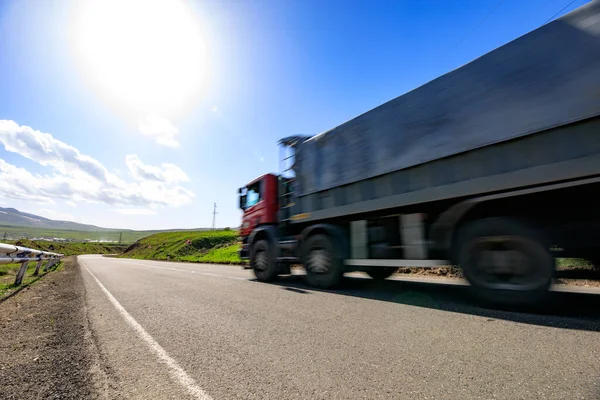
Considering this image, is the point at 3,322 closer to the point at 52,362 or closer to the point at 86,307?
the point at 86,307

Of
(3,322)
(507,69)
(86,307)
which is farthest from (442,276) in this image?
(3,322)

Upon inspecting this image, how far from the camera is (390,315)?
13.5 feet

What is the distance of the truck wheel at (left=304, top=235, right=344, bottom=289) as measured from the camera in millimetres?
6598

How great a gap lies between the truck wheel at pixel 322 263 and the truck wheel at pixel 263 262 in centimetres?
147

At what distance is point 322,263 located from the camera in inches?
270

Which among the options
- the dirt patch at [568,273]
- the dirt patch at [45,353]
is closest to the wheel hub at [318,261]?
the dirt patch at [568,273]

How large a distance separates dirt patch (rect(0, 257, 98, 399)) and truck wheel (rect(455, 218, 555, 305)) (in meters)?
4.59

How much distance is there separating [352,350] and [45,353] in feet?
9.68

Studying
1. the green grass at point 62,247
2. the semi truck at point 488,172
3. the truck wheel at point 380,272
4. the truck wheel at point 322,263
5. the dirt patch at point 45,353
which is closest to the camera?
the dirt patch at point 45,353

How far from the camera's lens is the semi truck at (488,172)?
3732 millimetres

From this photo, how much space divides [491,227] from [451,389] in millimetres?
2946

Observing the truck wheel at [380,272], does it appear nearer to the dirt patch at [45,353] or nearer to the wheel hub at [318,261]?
the wheel hub at [318,261]

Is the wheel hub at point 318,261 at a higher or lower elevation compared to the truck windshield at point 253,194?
lower

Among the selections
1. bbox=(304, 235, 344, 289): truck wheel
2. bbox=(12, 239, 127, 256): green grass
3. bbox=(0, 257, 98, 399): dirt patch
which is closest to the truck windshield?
bbox=(304, 235, 344, 289): truck wheel
